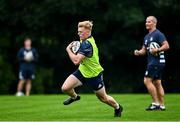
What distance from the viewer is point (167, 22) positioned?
117 ft

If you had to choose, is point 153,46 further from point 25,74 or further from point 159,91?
point 25,74

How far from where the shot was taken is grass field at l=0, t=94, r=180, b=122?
580 inches

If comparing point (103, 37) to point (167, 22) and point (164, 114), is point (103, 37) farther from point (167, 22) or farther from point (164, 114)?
point (164, 114)

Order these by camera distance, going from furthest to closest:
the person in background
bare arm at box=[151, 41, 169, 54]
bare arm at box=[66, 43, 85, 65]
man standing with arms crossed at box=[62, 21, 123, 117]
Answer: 1. the person in background
2. bare arm at box=[151, 41, 169, 54]
3. man standing with arms crossed at box=[62, 21, 123, 117]
4. bare arm at box=[66, 43, 85, 65]

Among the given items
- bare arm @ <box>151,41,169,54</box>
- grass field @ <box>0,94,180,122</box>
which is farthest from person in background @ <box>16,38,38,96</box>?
bare arm @ <box>151,41,169,54</box>

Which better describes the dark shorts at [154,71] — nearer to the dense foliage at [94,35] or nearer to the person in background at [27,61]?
the person in background at [27,61]

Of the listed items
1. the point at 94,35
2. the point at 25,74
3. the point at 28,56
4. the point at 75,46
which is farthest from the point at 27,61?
the point at 75,46

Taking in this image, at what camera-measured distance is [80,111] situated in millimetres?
16766

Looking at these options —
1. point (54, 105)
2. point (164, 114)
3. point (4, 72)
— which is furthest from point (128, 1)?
point (164, 114)

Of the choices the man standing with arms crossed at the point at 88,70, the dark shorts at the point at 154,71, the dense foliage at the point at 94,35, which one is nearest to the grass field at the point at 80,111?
the man standing with arms crossed at the point at 88,70

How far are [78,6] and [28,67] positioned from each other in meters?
8.62

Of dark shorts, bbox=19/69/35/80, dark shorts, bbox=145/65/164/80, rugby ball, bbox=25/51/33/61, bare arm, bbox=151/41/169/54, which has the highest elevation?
bare arm, bbox=151/41/169/54

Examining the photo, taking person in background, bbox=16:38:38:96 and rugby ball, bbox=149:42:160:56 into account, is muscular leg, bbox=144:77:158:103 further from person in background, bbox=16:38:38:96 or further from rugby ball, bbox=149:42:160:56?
person in background, bbox=16:38:38:96

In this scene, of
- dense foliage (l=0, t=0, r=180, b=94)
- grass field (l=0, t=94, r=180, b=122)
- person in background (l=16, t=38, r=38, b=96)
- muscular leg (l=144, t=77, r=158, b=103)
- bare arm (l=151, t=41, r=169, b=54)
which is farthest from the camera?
dense foliage (l=0, t=0, r=180, b=94)
